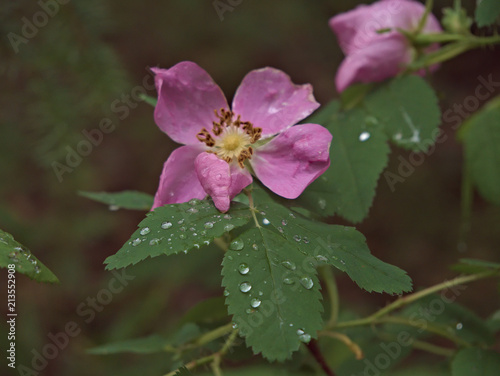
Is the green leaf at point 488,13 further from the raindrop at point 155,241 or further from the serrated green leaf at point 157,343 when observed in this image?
the serrated green leaf at point 157,343

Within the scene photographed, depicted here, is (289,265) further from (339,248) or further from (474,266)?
(474,266)

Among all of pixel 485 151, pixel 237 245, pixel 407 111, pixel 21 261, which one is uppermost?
pixel 21 261

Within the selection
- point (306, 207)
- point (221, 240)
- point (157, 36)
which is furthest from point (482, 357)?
point (157, 36)

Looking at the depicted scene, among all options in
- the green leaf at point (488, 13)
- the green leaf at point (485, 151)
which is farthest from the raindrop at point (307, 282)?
the green leaf at point (485, 151)

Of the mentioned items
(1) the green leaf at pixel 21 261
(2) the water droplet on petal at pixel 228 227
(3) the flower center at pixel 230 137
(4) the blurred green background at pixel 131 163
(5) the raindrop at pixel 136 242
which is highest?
(1) the green leaf at pixel 21 261

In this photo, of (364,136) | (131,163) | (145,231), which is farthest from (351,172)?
(131,163)

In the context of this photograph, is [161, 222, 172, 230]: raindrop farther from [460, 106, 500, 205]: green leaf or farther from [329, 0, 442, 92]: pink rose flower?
[460, 106, 500, 205]: green leaf
